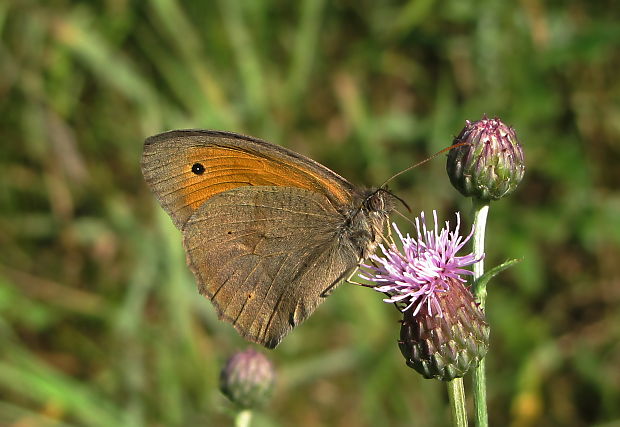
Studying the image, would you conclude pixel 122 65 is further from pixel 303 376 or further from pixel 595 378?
pixel 595 378

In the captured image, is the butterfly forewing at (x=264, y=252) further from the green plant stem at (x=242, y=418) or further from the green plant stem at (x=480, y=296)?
the green plant stem at (x=480, y=296)

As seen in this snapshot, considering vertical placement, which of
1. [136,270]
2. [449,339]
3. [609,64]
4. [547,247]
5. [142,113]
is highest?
[609,64]

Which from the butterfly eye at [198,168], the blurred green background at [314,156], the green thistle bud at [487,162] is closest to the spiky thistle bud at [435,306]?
the green thistle bud at [487,162]

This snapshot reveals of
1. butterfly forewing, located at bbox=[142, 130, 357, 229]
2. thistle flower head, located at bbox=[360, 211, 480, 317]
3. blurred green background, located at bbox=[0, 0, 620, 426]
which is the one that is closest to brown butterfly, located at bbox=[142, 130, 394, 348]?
butterfly forewing, located at bbox=[142, 130, 357, 229]

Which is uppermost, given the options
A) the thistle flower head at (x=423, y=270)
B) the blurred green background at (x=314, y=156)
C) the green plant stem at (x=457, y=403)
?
the blurred green background at (x=314, y=156)

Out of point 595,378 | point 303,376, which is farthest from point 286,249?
Result: point 595,378

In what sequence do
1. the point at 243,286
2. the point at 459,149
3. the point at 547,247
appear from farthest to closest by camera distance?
the point at 547,247 < the point at 243,286 < the point at 459,149
